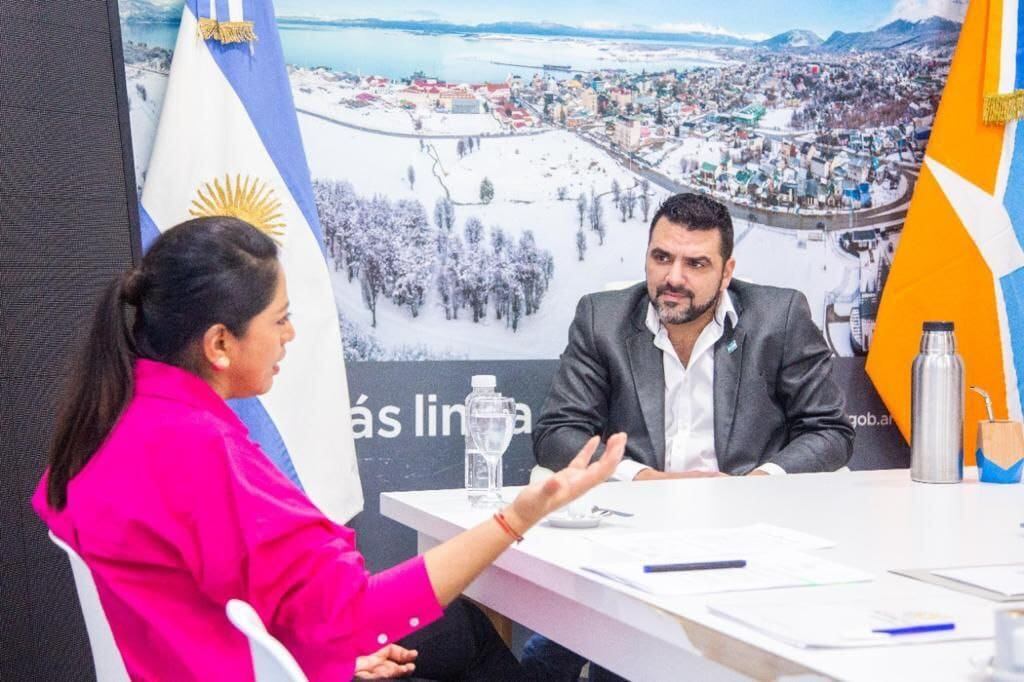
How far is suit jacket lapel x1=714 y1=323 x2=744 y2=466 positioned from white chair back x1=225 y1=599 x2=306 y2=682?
2225 mm

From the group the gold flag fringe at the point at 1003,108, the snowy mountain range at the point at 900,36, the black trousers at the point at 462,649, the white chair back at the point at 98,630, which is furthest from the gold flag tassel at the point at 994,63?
the white chair back at the point at 98,630

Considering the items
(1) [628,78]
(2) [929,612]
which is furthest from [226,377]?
(1) [628,78]

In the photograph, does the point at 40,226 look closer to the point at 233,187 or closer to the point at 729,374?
the point at 233,187

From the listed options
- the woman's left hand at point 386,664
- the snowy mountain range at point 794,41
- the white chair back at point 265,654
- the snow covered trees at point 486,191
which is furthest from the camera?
the snowy mountain range at point 794,41

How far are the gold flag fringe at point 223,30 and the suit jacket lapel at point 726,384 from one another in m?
1.49

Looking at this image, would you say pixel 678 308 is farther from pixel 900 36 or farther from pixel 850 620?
pixel 850 620

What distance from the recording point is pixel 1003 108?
3668 mm

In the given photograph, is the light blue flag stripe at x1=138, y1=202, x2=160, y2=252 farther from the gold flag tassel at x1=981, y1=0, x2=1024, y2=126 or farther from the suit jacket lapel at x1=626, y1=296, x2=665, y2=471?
the gold flag tassel at x1=981, y1=0, x2=1024, y2=126

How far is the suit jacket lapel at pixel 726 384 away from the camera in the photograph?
10.7ft

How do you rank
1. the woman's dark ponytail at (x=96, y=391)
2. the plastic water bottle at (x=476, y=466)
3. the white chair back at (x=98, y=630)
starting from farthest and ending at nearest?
the plastic water bottle at (x=476, y=466) < the woman's dark ponytail at (x=96, y=391) < the white chair back at (x=98, y=630)

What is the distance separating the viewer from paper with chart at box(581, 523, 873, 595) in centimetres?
148

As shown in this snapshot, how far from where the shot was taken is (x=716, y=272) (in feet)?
11.0

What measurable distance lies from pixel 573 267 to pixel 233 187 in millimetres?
1065

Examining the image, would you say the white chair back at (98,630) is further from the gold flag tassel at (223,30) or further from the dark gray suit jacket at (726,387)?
the gold flag tassel at (223,30)
